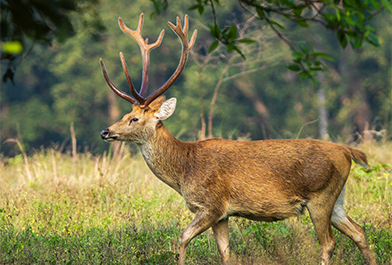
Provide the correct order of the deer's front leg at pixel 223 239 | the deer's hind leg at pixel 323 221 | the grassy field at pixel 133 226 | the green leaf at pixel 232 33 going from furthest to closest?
the green leaf at pixel 232 33
the grassy field at pixel 133 226
the deer's front leg at pixel 223 239
the deer's hind leg at pixel 323 221

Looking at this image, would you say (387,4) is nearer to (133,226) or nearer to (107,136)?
(107,136)

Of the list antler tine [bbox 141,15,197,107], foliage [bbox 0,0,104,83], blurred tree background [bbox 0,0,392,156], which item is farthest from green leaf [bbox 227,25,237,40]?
blurred tree background [bbox 0,0,392,156]

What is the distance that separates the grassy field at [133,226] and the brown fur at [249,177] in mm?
441

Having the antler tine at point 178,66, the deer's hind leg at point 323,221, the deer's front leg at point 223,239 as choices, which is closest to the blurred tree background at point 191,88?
the antler tine at point 178,66

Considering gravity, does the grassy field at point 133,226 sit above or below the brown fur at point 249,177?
below

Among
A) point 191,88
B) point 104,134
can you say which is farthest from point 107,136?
point 191,88

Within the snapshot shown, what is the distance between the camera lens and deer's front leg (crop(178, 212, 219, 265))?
505 centimetres

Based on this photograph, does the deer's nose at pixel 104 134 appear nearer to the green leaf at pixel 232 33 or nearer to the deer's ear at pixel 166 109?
the deer's ear at pixel 166 109

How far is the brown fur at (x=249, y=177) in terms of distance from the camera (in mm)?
Answer: 5195

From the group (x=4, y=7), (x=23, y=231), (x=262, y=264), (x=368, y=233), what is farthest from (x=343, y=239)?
(x=4, y=7)

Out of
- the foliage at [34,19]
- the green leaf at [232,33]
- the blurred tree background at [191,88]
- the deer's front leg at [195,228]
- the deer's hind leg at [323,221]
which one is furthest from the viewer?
the blurred tree background at [191,88]

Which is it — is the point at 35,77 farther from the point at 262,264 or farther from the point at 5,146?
the point at 262,264

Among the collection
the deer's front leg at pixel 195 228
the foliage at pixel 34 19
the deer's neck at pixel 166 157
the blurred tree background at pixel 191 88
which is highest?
the foliage at pixel 34 19

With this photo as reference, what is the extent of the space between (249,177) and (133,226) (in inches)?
62.9
